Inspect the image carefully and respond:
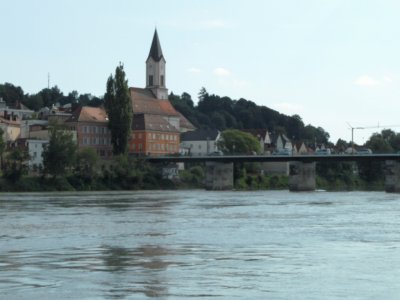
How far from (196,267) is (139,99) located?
526ft

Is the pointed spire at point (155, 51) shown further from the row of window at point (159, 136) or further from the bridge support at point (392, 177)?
the bridge support at point (392, 177)

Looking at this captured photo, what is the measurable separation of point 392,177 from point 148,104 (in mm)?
73941

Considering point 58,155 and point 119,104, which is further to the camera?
point 119,104

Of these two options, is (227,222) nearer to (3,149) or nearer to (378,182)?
(3,149)

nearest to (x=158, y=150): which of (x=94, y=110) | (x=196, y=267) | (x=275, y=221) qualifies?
(x=94, y=110)

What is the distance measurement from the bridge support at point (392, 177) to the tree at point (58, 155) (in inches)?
1774

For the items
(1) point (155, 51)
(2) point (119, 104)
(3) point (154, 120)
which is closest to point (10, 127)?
(2) point (119, 104)

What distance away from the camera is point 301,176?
5330 inches

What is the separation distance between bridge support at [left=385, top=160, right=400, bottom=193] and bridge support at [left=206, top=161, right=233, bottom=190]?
84.4 feet

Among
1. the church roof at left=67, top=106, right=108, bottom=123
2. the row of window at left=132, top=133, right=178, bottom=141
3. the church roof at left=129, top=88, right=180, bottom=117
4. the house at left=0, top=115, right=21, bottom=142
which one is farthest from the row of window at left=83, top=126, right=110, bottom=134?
the church roof at left=129, top=88, right=180, bottom=117

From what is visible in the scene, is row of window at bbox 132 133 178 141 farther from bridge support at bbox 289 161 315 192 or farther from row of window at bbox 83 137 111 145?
bridge support at bbox 289 161 315 192

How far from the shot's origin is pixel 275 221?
164ft

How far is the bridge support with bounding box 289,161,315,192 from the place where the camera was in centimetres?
13288

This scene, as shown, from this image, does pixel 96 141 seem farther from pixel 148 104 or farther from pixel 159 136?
pixel 148 104
